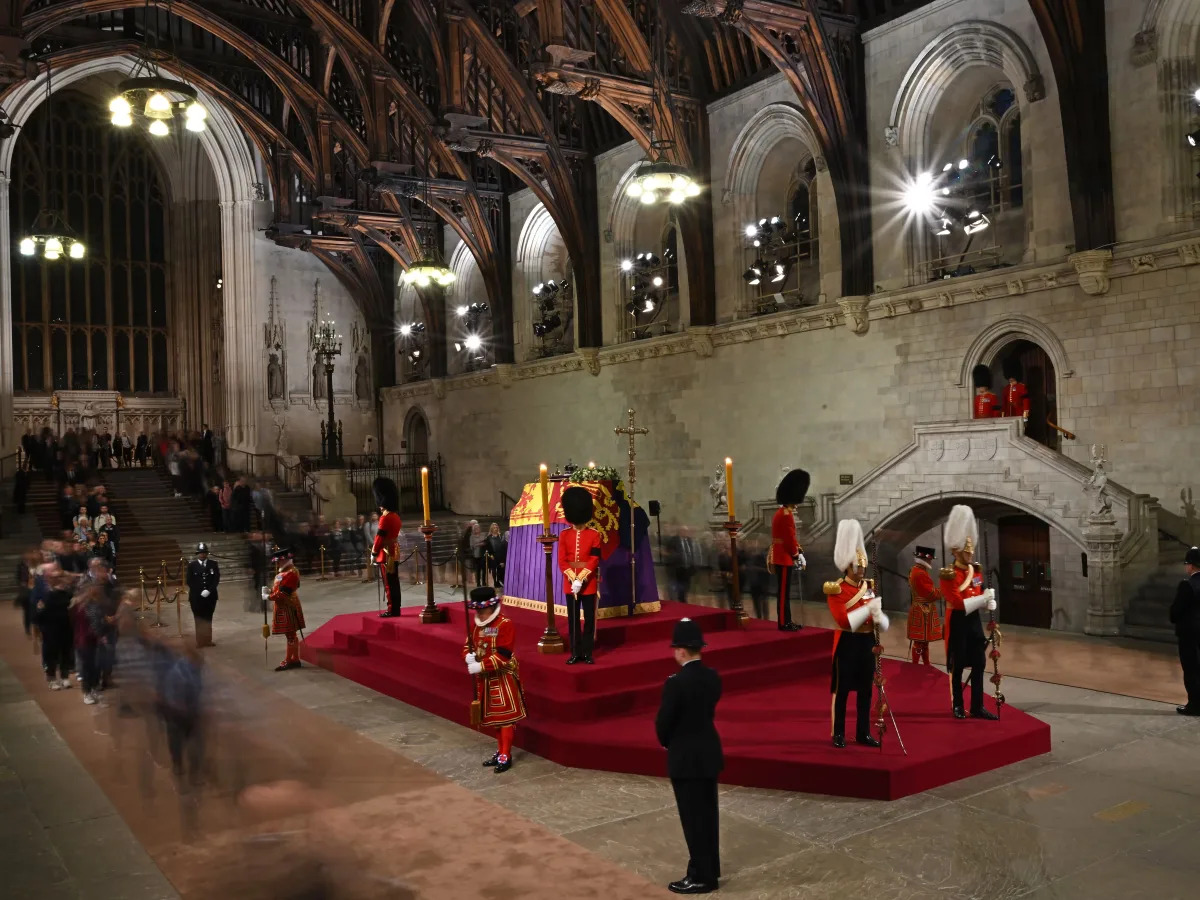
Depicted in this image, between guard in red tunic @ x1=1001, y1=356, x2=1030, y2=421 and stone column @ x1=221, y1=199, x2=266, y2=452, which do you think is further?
stone column @ x1=221, y1=199, x2=266, y2=452

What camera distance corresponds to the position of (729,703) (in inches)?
316

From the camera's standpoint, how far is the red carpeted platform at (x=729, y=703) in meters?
6.46

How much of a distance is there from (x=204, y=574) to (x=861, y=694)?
8179mm

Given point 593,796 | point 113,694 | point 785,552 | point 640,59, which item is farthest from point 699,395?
point 593,796

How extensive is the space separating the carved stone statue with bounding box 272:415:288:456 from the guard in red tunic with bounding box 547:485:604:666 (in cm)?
2241

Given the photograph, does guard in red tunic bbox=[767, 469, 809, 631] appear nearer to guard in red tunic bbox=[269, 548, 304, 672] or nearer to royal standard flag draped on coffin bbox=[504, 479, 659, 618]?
royal standard flag draped on coffin bbox=[504, 479, 659, 618]

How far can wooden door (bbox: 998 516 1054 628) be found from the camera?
606 inches

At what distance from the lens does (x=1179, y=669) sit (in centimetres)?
997

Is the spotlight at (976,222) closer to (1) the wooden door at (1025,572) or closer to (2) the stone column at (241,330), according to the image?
(1) the wooden door at (1025,572)

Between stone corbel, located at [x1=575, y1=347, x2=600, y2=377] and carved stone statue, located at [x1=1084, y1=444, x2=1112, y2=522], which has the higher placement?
stone corbel, located at [x1=575, y1=347, x2=600, y2=377]

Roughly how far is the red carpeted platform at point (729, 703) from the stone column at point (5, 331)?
1860 cm

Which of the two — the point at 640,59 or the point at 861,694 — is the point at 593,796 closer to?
the point at 861,694

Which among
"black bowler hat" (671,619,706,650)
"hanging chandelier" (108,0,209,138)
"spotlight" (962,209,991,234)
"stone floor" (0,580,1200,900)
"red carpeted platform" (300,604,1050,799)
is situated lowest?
"stone floor" (0,580,1200,900)

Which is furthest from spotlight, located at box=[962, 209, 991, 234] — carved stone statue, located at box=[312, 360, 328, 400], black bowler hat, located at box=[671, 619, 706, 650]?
carved stone statue, located at box=[312, 360, 328, 400]
